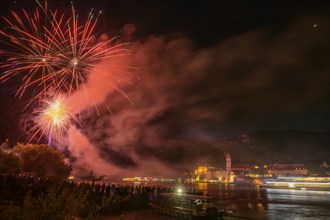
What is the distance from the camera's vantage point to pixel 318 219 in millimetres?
28781

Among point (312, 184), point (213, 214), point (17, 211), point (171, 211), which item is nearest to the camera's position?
point (17, 211)

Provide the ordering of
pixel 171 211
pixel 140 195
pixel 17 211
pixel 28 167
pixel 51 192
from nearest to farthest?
pixel 17 211 → pixel 51 192 → pixel 171 211 → pixel 140 195 → pixel 28 167

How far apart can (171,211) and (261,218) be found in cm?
796

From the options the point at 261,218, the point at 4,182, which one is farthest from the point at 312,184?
the point at 4,182

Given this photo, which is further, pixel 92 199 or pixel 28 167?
pixel 28 167

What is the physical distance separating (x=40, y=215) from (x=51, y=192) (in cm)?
73

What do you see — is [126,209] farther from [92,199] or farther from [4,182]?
[4,182]

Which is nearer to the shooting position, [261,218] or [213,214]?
[213,214]

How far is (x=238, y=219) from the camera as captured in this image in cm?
2625

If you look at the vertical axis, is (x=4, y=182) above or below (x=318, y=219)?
above

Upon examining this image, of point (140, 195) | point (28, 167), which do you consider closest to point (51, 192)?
point (140, 195)

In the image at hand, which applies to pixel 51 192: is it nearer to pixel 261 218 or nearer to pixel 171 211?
pixel 171 211

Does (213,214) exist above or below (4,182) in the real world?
below

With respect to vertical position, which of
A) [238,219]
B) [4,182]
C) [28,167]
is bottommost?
[238,219]
